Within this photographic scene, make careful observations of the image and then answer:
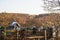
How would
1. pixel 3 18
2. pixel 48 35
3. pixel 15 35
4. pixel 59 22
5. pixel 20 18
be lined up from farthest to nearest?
pixel 20 18, pixel 3 18, pixel 59 22, pixel 48 35, pixel 15 35

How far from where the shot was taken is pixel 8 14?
89.7 feet

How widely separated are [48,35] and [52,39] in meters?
0.49

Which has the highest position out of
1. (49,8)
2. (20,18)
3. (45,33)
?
(49,8)

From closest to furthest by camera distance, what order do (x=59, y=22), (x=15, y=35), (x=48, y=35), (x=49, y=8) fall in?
1. (x=15, y=35)
2. (x=48, y=35)
3. (x=49, y=8)
4. (x=59, y=22)

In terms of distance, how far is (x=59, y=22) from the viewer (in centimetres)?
1531

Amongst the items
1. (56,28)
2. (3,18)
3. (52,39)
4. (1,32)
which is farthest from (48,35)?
(3,18)

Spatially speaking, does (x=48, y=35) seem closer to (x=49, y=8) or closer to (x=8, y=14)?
(x=49, y=8)

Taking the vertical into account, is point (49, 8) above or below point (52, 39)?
above

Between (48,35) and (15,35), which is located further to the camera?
(48,35)

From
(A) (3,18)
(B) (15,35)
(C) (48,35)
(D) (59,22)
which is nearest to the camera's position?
(B) (15,35)

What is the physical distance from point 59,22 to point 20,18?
13.8m

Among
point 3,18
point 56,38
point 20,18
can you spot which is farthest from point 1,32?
point 20,18

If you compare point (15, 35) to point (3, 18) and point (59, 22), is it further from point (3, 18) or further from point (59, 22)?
point (3, 18)

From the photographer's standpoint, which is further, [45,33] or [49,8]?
[49,8]
